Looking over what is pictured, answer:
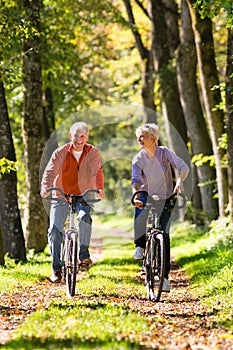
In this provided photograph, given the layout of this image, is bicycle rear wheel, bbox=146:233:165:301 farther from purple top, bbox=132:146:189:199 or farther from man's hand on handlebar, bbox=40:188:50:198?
man's hand on handlebar, bbox=40:188:50:198

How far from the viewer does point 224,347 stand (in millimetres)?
5809

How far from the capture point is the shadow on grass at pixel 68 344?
18.2ft

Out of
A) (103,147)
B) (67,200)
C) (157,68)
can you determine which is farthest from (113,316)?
(103,147)

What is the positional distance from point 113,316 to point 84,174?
111 inches

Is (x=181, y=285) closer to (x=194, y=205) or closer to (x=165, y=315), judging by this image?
(x=165, y=315)

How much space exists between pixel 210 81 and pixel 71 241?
8249 millimetres

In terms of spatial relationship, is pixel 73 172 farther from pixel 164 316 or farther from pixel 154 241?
pixel 164 316

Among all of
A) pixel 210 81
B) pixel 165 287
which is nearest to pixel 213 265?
pixel 165 287

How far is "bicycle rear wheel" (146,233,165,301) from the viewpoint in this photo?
8609 millimetres

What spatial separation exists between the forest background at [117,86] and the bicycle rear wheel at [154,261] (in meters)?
2.85

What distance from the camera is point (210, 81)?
16172 mm

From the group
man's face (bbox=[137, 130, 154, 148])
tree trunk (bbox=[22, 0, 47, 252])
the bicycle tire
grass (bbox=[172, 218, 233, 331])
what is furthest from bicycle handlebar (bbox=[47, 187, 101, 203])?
tree trunk (bbox=[22, 0, 47, 252])

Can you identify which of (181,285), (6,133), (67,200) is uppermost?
(6,133)

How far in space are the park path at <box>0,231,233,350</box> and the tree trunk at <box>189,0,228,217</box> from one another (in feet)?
18.9
